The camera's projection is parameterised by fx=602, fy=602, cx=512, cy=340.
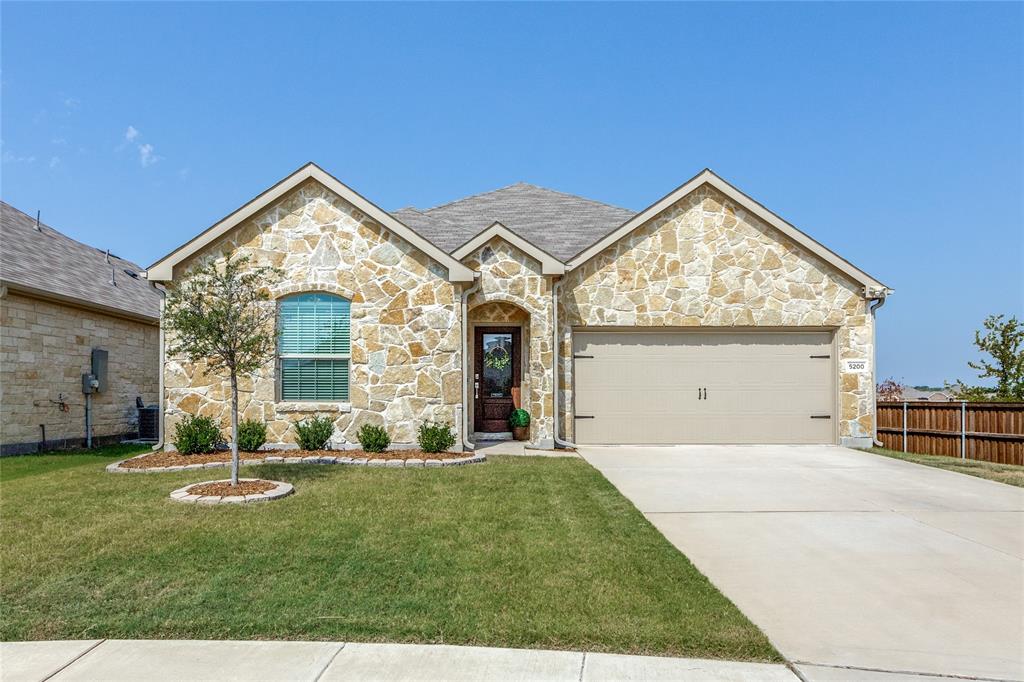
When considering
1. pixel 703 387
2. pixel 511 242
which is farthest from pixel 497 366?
pixel 703 387

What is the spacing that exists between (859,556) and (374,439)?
299 inches

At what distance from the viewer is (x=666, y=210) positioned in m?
13.1

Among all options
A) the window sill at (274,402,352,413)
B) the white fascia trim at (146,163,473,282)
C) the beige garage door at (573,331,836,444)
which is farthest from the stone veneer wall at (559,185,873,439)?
the window sill at (274,402,352,413)

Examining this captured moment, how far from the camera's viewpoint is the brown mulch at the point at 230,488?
24.4ft

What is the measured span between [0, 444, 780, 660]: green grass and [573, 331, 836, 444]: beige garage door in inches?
212

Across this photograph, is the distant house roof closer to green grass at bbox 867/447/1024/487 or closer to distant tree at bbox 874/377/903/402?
green grass at bbox 867/447/1024/487

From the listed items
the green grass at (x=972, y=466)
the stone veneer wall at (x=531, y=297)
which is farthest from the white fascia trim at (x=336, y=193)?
the green grass at (x=972, y=466)

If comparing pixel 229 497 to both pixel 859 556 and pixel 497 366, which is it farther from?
pixel 497 366

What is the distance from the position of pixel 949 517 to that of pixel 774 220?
7737mm

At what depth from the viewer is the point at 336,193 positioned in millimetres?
11164

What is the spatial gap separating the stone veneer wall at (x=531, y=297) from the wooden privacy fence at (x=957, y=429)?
7.78 meters

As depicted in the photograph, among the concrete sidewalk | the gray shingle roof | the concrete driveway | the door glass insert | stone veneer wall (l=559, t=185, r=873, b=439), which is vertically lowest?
the concrete driveway

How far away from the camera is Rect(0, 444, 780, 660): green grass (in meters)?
3.77

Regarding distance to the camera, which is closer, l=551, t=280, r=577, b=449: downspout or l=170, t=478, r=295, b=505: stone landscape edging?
l=170, t=478, r=295, b=505: stone landscape edging
